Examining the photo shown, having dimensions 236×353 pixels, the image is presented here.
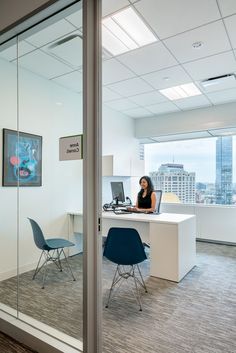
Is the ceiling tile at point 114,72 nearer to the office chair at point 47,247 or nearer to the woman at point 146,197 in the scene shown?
the woman at point 146,197

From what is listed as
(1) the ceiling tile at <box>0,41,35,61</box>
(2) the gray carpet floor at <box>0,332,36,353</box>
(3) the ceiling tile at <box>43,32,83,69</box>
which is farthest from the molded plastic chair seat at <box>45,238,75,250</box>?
(1) the ceiling tile at <box>0,41,35,61</box>

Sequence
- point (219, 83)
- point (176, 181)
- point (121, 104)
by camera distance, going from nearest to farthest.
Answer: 1. point (219, 83)
2. point (121, 104)
3. point (176, 181)

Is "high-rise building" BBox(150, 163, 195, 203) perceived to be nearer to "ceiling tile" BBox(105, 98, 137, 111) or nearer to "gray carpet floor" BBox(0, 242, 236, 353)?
"ceiling tile" BBox(105, 98, 137, 111)

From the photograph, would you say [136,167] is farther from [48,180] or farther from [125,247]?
[125,247]

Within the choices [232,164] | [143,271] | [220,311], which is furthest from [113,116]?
[220,311]

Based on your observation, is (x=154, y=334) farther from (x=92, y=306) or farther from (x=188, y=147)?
(x=188, y=147)

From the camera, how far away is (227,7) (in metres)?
2.46

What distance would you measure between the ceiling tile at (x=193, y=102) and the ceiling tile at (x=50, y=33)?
295 centimetres

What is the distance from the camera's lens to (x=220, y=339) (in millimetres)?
2139

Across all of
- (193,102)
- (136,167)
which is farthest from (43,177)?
(193,102)

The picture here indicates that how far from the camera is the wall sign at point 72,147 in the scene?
1802mm

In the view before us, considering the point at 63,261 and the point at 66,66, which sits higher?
the point at 66,66

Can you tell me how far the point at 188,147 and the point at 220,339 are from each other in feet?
15.7

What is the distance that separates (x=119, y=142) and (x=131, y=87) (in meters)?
1.70
